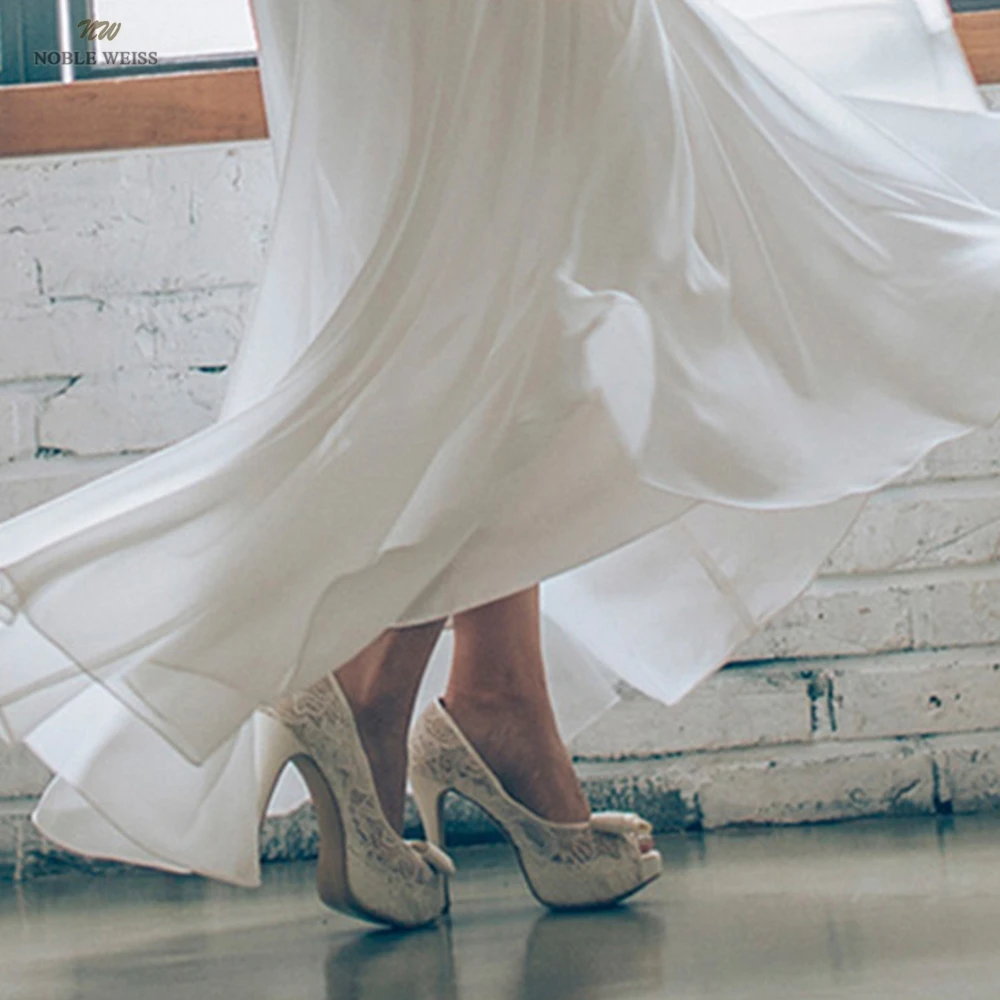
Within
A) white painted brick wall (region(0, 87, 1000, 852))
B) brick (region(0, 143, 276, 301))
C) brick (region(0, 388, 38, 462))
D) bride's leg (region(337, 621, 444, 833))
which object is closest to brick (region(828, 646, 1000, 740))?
white painted brick wall (region(0, 87, 1000, 852))

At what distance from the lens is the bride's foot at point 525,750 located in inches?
54.4

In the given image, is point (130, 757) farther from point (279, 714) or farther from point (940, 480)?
point (940, 480)

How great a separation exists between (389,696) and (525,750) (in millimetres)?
128

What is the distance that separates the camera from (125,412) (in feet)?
6.45

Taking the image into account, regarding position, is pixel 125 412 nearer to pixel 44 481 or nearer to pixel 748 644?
pixel 44 481

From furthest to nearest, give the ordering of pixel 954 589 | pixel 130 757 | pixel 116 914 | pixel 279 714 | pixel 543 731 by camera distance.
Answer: pixel 954 589
pixel 116 914
pixel 543 731
pixel 279 714
pixel 130 757

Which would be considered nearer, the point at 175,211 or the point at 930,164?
the point at 930,164

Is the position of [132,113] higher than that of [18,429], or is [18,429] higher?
[132,113]

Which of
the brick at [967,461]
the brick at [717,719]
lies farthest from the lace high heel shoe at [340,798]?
the brick at [967,461]

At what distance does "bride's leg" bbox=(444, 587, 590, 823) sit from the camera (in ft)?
4.55

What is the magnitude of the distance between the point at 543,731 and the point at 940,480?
2.46ft

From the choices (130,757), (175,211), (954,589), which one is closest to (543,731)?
(130,757)

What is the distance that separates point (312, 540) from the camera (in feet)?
3.47

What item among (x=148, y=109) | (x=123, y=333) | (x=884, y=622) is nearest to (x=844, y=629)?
(x=884, y=622)
